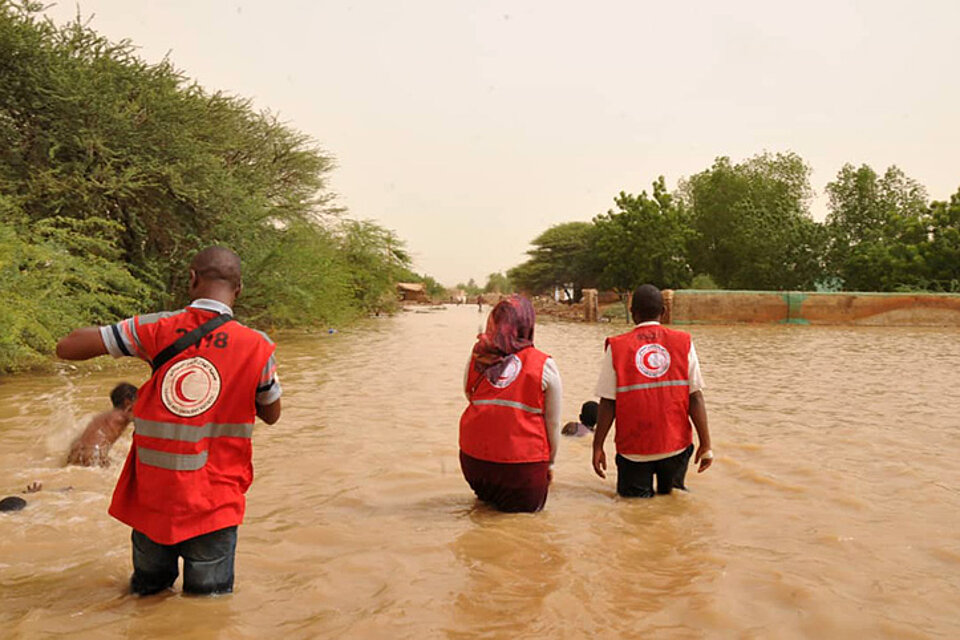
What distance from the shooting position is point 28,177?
14688 mm

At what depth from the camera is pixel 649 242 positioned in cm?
4366

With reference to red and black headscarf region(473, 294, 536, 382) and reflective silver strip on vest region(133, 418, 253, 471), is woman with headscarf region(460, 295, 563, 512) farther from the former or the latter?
reflective silver strip on vest region(133, 418, 253, 471)

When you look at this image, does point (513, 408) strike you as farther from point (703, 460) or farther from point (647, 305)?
point (703, 460)

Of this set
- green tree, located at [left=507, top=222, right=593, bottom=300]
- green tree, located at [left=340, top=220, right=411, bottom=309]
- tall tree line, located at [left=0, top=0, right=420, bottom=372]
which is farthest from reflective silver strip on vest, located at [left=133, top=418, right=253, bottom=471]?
green tree, located at [left=507, top=222, right=593, bottom=300]

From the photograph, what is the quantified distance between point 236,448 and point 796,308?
1059 inches

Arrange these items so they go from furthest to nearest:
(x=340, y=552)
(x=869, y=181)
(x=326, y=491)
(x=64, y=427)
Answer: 1. (x=869, y=181)
2. (x=64, y=427)
3. (x=326, y=491)
4. (x=340, y=552)

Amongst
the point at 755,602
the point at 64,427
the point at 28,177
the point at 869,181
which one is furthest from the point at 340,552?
the point at 869,181

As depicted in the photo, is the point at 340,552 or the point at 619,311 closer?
the point at 340,552

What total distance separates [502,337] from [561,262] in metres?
58.4

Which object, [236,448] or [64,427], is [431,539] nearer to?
[236,448]

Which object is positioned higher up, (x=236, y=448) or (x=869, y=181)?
(x=869, y=181)

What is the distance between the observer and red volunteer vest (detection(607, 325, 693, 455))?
14.4 feet

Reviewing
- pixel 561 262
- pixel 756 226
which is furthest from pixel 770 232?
pixel 561 262

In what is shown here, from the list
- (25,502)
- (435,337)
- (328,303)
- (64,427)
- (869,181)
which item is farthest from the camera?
(869,181)
